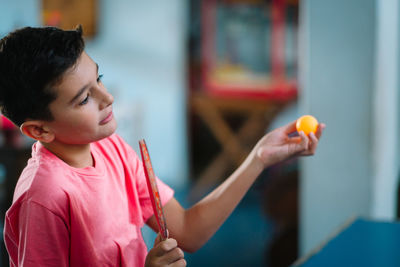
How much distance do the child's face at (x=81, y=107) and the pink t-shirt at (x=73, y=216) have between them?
0.05 meters

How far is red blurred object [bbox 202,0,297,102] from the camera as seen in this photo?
13.0ft

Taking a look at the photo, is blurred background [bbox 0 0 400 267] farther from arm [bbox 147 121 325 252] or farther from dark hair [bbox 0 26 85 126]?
dark hair [bbox 0 26 85 126]

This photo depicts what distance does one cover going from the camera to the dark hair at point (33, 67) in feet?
2.34

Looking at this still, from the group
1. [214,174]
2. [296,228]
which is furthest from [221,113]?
[296,228]

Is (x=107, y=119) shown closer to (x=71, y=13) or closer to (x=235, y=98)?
(x=235, y=98)

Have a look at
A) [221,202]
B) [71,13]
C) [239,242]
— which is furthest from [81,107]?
[71,13]

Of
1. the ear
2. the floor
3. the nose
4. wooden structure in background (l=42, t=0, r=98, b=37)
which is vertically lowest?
the floor

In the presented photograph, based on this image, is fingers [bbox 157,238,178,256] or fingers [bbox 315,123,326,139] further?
fingers [bbox 315,123,326,139]

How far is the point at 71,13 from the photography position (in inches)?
168

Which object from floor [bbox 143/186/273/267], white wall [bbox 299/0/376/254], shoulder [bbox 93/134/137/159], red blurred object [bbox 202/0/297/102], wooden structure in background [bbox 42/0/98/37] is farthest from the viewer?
wooden structure in background [bbox 42/0/98/37]

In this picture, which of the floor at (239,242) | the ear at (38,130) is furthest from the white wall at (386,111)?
the ear at (38,130)

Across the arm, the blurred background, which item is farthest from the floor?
the arm

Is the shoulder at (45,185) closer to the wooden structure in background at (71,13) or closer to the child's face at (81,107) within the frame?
the child's face at (81,107)

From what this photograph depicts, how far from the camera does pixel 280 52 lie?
13.1 feet
